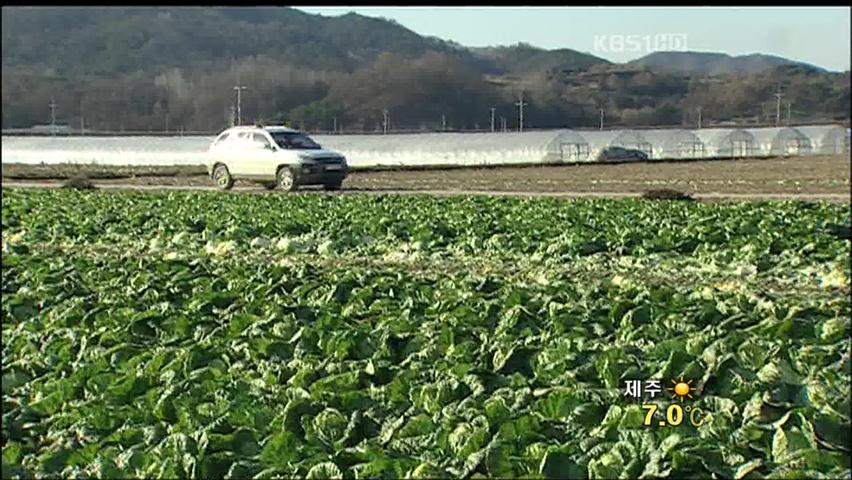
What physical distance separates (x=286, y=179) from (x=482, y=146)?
23.6 metres

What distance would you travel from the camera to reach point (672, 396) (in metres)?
4.75

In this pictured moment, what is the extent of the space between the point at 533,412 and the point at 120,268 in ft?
20.6

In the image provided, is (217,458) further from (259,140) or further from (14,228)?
(259,140)

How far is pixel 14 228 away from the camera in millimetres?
14875

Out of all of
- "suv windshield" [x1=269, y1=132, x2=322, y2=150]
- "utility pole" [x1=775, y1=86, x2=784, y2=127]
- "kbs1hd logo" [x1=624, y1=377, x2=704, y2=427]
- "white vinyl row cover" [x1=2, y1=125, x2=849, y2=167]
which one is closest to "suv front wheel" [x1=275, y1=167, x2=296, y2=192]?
"suv windshield" [x1=269, y1=132, x2=322, y2=150]

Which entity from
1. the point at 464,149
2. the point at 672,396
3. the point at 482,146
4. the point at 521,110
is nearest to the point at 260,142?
the point at 672,396

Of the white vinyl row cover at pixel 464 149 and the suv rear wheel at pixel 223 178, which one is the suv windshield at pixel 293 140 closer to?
the suv rear wheel at pixel 223 178

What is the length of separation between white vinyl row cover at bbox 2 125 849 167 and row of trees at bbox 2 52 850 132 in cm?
110

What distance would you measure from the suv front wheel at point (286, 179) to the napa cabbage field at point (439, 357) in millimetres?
12246

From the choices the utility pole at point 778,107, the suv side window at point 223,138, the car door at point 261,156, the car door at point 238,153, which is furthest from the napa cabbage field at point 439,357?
the utility pole at point 778,107

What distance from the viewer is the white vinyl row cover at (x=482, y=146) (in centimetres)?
4675

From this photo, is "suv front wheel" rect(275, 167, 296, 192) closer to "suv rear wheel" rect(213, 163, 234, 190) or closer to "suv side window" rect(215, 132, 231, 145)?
"suv rear wheel" rect(213, 163, 234, 190)

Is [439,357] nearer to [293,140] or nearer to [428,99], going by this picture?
[293,140]

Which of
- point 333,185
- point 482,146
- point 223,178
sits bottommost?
point 333,185
